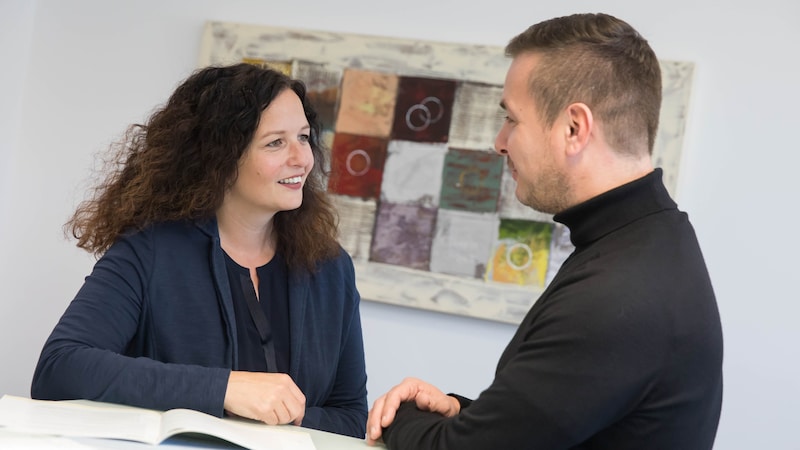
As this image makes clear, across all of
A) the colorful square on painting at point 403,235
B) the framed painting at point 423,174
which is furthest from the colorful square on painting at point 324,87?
the colorful square on painting at point 403,235

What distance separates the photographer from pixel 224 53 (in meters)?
3.65

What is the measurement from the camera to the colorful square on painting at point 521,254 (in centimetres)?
339

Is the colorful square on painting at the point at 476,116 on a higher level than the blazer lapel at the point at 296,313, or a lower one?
higher

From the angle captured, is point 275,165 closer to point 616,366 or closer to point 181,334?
point 181,334

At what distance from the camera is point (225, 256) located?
208 centimetres

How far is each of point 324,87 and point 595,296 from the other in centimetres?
252

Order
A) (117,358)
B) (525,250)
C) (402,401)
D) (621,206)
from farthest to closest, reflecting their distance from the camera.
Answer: (525,250) → (117,358) → (402,401) → (621,206)

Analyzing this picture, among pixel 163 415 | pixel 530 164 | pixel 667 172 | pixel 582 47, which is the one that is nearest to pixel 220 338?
pixel 163 415

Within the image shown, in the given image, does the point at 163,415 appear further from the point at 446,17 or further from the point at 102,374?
the point at 446,17

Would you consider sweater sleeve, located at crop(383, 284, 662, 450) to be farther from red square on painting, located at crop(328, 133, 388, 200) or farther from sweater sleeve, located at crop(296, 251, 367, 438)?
red square on painting, located at crop(328, 133, 388, 200)

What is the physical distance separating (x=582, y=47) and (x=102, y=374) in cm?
100

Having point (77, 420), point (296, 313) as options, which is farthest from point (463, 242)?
point (77, 420)

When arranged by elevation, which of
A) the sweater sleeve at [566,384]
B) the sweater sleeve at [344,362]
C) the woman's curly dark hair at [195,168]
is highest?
the woman's curly dark hair at [195,168]

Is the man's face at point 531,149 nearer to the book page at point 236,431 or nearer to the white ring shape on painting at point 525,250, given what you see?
the book page at point 236,431
